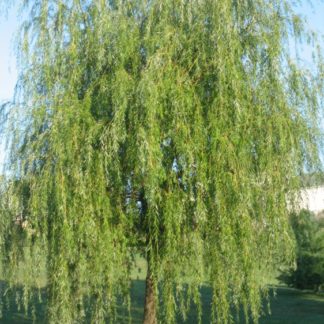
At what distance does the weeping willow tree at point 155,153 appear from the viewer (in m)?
6.55

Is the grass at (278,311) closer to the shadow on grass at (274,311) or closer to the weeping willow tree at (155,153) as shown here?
the shadow on grass at (274,311)

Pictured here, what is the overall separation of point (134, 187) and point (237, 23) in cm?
253

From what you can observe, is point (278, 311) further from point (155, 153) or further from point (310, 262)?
point (155, 153)

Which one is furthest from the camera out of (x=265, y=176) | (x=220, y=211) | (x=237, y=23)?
(x=237, y=23)

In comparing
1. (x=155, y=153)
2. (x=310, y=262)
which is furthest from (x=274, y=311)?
(x=155, y=153)

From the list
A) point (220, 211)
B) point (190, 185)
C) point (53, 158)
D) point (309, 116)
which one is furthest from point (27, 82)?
point (309, 116)

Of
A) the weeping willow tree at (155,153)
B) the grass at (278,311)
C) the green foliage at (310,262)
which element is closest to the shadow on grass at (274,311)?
the grass at (278,311)

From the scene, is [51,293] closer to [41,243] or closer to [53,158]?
[41,243]

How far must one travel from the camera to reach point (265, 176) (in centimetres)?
704

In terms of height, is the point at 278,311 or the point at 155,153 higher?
the point at 155,153

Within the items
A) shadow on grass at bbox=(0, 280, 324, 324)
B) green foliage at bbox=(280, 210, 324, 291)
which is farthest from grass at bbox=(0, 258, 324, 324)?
green foliage at bbox=(280, 210, 324, 291)

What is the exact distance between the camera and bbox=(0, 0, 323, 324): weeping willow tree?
21.5 ft

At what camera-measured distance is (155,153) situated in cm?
648

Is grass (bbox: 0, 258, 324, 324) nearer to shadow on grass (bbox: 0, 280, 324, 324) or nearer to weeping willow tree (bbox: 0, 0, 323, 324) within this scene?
shadow on grass (bbox: 0, 280, 324, 324)
